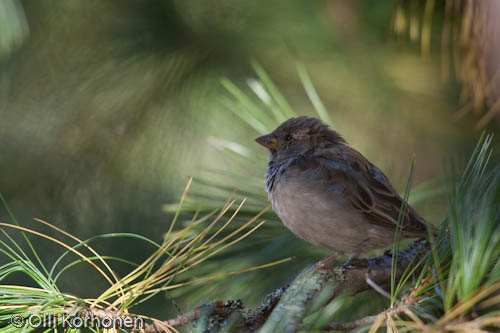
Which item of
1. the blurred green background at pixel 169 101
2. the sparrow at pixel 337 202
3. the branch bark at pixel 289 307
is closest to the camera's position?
the branch bark at pixel 289 307

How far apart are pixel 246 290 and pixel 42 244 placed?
3.73 feet

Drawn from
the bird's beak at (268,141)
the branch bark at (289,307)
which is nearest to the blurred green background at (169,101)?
the bird's beak at (268,141)

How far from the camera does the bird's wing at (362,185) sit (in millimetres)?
1958

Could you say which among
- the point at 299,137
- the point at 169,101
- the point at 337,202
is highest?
the point at 169,101

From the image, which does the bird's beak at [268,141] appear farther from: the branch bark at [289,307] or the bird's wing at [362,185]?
the branch bark at [289,307]

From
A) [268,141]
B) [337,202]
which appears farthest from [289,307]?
[268,141]

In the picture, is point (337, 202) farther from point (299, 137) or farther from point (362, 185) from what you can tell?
point (299, 137)

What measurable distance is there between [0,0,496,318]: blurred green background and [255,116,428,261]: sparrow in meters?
0.13

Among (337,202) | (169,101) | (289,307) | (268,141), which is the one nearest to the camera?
(289,307)

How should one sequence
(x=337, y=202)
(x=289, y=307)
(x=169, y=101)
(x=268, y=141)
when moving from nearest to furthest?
(x=289, y=307), (x=337, y=202), (x=268, y=141), (x=169, y=101)

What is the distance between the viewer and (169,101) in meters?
2.36

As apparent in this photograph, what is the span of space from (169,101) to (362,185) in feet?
2.94

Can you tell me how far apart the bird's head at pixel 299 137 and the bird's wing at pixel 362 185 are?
0.38 feet

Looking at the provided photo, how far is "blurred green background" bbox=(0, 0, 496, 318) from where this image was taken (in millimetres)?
2145
